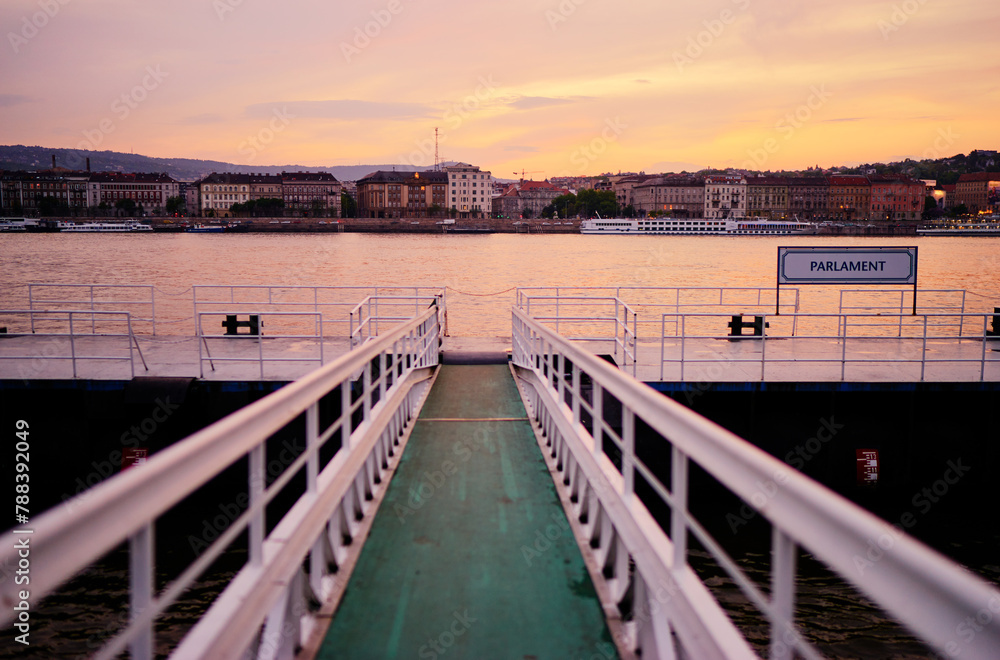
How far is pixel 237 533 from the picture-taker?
2582mm

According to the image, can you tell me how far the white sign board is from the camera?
1795 centimetres

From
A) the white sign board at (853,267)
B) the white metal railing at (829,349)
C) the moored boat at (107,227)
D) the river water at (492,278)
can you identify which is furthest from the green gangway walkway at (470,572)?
the moored boat at (107,227)

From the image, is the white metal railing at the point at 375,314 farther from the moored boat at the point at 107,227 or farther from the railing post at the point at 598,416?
the moored boat at the point at 107,227

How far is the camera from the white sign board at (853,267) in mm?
17953

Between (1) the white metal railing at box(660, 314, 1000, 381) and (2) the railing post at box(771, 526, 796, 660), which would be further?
(1) the white metal railing at box(660, 314, 1000, 381)

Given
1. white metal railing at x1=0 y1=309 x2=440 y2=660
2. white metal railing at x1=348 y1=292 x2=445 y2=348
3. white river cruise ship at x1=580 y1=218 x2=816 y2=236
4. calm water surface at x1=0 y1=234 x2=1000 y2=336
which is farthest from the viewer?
white river cruise ship at x1=580 y1=218 x2=816 y2=236

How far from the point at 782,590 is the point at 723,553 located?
0.41 metres

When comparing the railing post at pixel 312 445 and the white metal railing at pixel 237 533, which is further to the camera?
the railing post at pixel 312 445

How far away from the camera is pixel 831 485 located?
40.2ft

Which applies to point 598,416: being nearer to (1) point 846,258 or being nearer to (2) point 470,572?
(2) point 470,572

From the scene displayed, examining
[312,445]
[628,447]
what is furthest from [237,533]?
[628,447]

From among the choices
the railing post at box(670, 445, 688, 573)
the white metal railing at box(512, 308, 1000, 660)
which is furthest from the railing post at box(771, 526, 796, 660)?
the railing post at box(670, 445, 688, 573)

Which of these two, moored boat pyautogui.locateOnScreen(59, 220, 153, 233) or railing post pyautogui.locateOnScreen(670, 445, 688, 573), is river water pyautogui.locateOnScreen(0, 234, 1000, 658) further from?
moored boat pyautogui.locateOnScreen(59, 220, 153, 233)

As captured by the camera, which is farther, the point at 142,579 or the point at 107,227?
the point at 107,227
